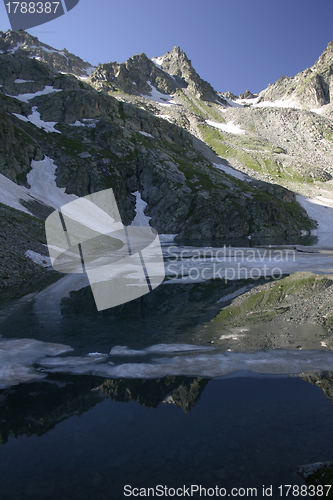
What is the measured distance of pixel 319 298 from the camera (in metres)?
14.9

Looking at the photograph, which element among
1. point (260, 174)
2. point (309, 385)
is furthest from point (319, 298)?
point (260, 174)

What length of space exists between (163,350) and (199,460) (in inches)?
199

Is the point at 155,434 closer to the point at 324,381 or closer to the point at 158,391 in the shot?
the point at 158,391

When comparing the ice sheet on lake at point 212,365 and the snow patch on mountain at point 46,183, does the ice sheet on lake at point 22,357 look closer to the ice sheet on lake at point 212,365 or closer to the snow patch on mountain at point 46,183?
the ice sheet on lake at point 212,365

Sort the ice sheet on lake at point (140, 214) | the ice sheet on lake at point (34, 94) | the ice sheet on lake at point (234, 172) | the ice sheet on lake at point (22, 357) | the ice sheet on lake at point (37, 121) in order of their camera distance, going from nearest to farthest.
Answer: the ice sheet on lake at point (22, 357) → the ice sheet on lake at point (140, 214) → the ice sheet on lake at point (37, 121) → the ice sheet on lake at point (34, 94) → the ice sheet on lake at point (234, 172)

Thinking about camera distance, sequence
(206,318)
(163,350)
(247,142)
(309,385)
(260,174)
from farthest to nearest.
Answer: (247,142)
(260,174)
(206,318)
(163,350)
(309,385)

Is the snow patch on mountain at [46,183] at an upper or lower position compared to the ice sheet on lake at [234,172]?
lower

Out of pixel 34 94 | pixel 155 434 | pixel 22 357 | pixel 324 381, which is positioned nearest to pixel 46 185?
pixel 34 94

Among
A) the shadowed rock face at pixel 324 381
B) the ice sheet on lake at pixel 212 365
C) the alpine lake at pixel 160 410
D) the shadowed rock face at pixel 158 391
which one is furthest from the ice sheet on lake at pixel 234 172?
the shadowed rock face at pixel 158 391

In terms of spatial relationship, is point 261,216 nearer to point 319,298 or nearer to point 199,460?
point 319,298

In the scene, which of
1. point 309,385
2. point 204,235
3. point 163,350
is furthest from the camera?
point 204,235

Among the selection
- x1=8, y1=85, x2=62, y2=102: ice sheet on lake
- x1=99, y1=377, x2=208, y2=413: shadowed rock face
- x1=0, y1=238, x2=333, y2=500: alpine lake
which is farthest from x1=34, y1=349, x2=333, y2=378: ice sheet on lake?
x1=8, y1=85, x2=62, y2=102: ice sheet on lake

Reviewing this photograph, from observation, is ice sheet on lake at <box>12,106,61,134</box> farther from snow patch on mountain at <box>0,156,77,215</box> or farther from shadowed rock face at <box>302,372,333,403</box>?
shadowed rock face at <box>302,372,333,403</box>

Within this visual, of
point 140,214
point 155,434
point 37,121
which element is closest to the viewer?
point 155,434
